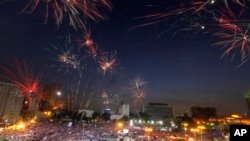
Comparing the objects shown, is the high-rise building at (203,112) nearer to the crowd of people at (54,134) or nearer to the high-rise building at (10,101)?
the high-rise building at (10,101)

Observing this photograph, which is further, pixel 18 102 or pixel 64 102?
pixel 64 102

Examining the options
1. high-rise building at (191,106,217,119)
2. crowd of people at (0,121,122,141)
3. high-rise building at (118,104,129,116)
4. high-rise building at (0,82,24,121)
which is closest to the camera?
crowd of people at (0,121,122,141)

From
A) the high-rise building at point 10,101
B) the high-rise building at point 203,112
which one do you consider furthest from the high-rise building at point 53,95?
the high-rise building at point 203,112

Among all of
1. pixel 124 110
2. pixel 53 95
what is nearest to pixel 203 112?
pixel 124 110

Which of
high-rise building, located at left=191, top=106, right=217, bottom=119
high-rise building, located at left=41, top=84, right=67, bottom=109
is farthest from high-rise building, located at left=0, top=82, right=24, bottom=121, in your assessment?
high-rise building, located at left=191, top=106, right=217, bottom=119

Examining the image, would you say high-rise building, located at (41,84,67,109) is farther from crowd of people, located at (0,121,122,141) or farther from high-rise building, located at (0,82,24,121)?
crowd of people, located at (0,121,122,141)

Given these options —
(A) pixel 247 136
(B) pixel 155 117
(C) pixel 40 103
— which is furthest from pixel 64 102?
(A) pixel 247 136

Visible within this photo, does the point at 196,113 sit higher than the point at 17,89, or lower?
lower

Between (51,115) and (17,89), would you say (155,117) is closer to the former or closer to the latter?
(51,115)
